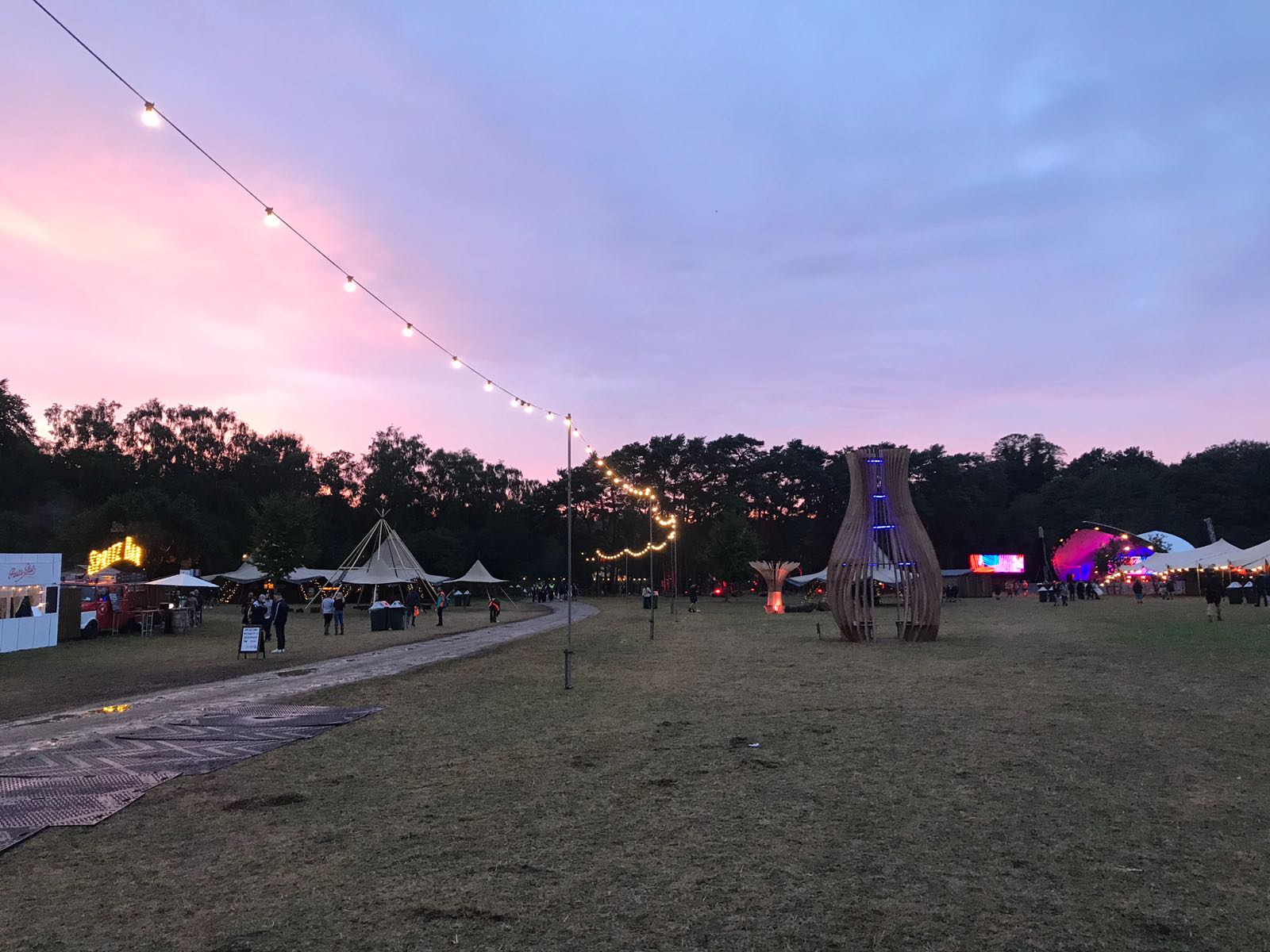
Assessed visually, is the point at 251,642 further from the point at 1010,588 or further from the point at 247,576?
the point at 1010,588

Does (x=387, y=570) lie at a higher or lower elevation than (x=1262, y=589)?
higher

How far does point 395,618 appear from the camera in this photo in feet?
102

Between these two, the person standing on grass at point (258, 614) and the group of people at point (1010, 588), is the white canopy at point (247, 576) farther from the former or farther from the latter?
the group of people at point (1010, 588)

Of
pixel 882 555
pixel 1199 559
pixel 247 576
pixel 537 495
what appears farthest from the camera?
pixel 537 495

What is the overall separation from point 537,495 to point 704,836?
81.4 m

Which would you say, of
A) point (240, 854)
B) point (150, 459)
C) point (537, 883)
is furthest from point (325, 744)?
point (150, 459)

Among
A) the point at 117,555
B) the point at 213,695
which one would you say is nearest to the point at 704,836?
the point at 213,695

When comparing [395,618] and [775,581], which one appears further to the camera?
[775,581]

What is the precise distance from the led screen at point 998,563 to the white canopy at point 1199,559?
22196 millimetres

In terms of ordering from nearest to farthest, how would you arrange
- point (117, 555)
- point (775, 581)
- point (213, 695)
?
point (213, 695) < point (775, 581) < point (117, 555)

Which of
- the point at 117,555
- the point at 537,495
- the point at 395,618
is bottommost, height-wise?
the point at 395,618

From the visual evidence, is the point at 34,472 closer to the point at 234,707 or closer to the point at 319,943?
the point at 234,707

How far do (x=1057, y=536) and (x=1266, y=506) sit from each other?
21540 mm

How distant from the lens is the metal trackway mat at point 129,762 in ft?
21.7
